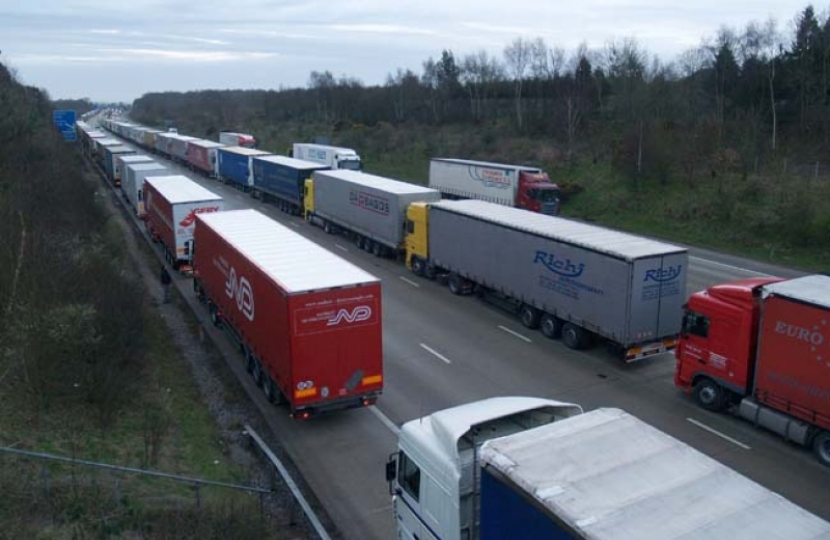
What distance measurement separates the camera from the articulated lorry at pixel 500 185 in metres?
39.5

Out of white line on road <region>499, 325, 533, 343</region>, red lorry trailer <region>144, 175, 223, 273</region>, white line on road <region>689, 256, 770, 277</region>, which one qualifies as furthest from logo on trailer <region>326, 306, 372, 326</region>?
white line on road <region>689, 256, 770, 277</region>

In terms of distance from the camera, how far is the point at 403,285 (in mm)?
26266

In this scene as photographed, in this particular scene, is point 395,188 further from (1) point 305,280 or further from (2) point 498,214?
(1) point 305,280

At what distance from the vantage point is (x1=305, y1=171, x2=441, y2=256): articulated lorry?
1141 inches

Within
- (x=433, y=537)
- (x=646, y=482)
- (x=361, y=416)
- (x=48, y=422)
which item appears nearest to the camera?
(x=646, y=482)

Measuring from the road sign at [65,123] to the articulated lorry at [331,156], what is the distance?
2427 centimetres

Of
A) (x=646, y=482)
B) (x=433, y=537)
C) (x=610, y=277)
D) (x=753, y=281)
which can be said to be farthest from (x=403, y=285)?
(x=646, y=482)

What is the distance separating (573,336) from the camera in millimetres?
19094

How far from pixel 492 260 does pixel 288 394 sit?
997cm

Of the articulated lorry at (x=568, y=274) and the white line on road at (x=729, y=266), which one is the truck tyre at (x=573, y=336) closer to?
the articulated lorry at (x=568, y=274)

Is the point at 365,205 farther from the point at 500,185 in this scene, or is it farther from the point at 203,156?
the point at 203,156

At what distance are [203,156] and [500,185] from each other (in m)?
35.2

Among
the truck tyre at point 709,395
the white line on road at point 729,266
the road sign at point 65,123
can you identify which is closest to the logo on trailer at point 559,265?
the truck tyre at point 709,395

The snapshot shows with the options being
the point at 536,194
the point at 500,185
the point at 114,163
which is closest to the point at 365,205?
the point at 536,194
